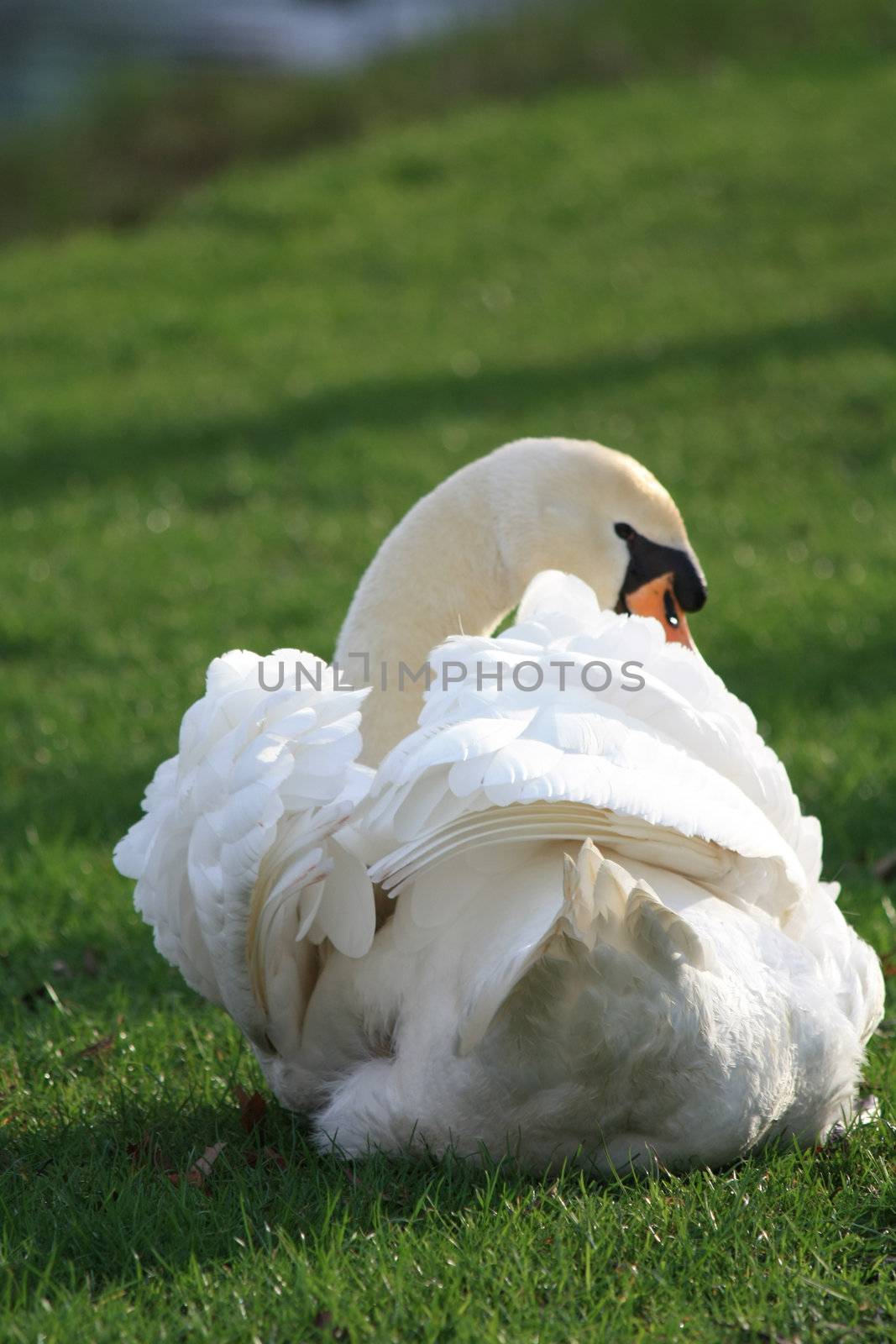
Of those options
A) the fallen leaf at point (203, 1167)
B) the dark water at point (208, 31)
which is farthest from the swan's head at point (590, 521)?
the dark water at point (208, 31)

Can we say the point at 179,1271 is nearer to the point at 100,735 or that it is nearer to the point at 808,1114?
the point at 808,1114

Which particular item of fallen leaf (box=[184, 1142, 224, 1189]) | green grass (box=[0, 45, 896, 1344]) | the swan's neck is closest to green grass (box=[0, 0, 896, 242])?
green grass (box=[0, 45, 896, 1344])

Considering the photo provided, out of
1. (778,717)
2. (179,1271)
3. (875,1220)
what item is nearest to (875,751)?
(778,717)

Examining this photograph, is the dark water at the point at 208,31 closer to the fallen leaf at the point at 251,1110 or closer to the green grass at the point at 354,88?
the green grass at the point at 354,88

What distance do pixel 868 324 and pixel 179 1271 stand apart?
9.41 m

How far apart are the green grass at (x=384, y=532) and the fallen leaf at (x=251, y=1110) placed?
0.04 metres

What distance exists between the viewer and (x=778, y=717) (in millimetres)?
5613

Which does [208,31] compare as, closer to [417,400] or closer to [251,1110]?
[417,400]

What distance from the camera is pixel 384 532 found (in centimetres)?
788

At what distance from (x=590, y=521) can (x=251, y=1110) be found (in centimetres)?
150

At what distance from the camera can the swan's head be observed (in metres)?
3.66

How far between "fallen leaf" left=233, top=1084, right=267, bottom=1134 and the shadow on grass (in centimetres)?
617

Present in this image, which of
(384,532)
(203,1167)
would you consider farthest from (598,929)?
(384,532)

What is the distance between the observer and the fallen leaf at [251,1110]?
3035 millimetres
